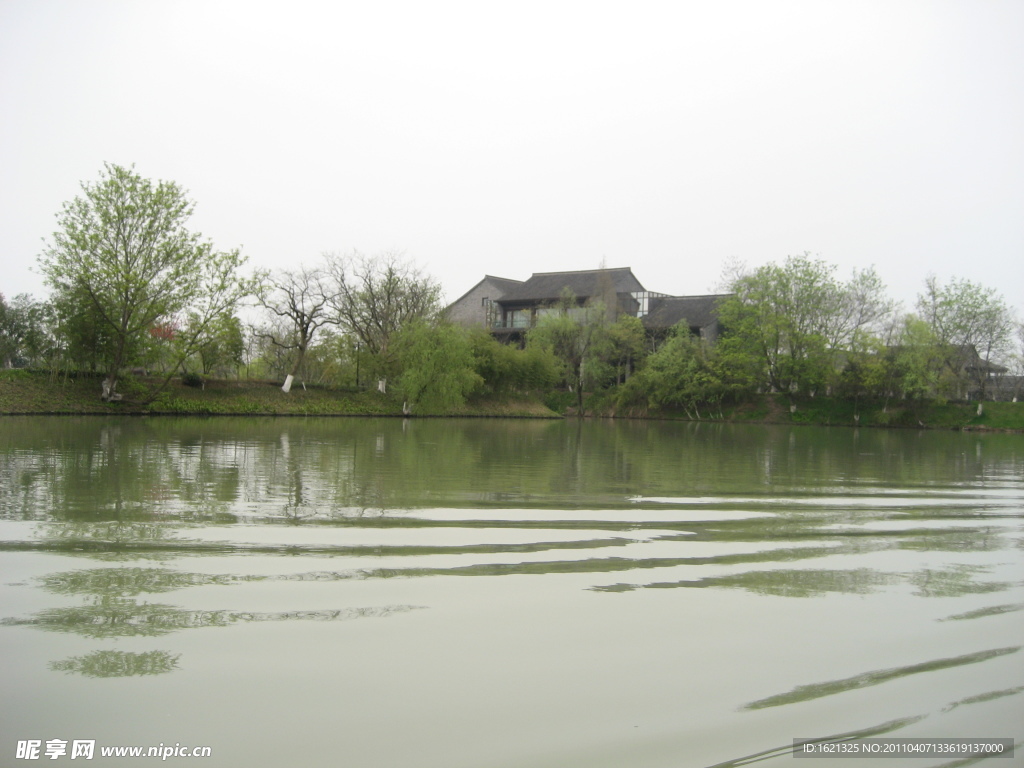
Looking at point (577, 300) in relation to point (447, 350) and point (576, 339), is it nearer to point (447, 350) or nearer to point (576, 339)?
point (576, 339)

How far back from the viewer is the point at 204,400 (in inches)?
1453

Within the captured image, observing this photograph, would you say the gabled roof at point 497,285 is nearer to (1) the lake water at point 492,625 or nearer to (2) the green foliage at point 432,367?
(2) the green foliage at point 432,367

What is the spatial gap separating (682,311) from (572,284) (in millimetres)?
9389

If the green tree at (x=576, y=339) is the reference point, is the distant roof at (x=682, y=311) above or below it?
above

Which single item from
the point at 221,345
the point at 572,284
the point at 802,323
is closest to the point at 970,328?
the point at 802,323

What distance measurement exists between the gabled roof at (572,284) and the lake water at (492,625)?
52.0 m

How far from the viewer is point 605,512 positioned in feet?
28.4

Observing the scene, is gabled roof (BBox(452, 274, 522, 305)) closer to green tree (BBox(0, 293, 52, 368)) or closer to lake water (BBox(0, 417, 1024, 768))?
green tree (BBox(0, 293, 52, 368))

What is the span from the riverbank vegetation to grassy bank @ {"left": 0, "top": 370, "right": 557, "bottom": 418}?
0.13 meters

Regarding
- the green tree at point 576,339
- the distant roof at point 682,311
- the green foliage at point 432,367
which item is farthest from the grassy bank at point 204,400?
the distant roof at point 682,311

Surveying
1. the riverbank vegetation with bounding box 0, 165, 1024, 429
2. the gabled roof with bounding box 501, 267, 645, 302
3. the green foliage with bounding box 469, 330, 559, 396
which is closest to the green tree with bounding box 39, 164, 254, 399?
the riverbank vegetation with bounding box 0, 165, 1024, 429

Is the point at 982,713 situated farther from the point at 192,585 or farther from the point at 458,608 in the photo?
the point at 192,585

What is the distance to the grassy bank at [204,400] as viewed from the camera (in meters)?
30.8

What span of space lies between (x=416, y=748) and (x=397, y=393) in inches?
1582
